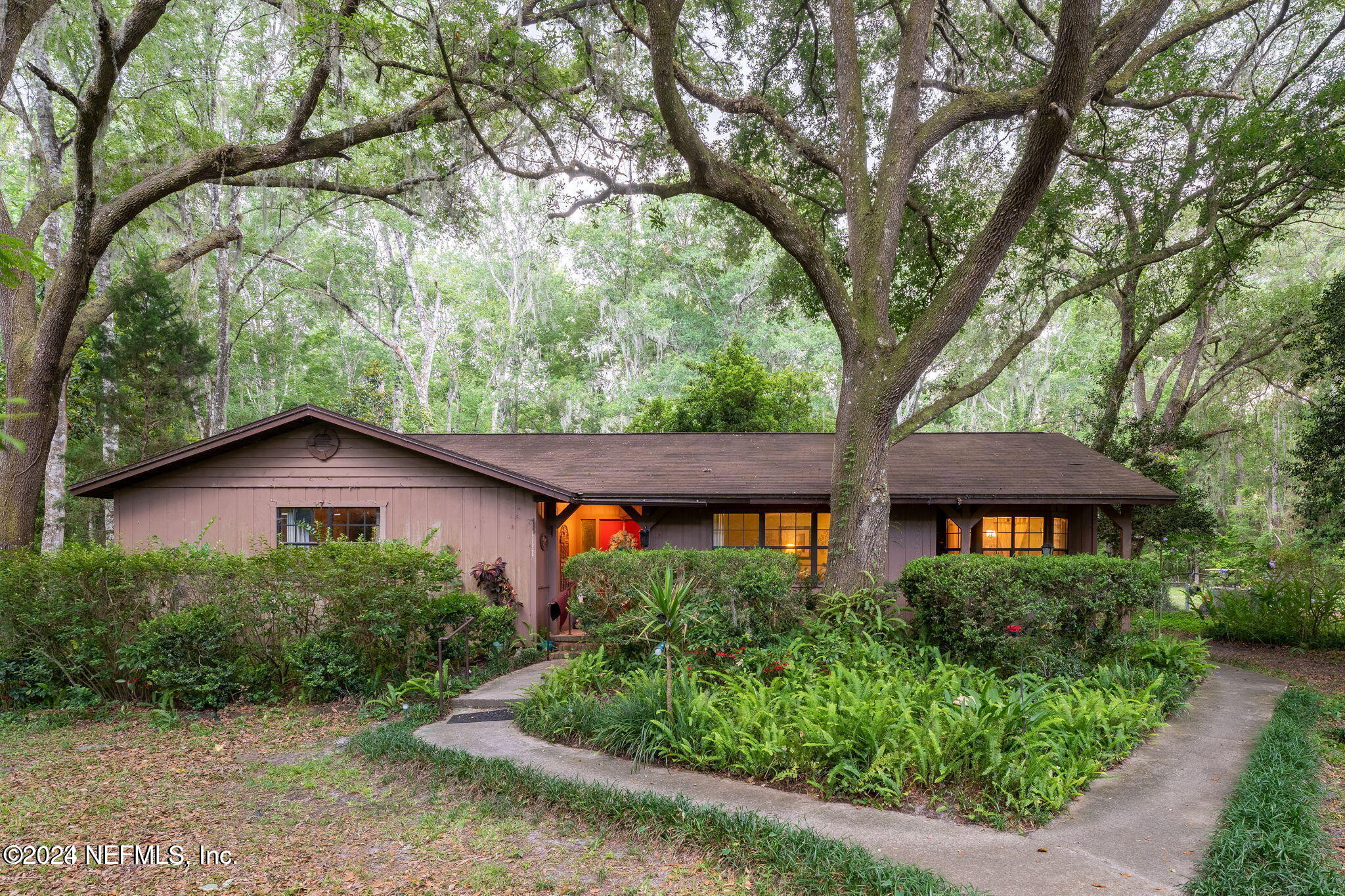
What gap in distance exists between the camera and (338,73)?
8195 millimetres

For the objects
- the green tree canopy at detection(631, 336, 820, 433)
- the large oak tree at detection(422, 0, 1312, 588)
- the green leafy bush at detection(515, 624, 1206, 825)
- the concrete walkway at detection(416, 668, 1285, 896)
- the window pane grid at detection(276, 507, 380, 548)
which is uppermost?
the large oak tree at detection(422, 0, 1312, 588)

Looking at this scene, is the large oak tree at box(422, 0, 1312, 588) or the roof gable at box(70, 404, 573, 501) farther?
the roof gable at box(70, 404, 573, 501)

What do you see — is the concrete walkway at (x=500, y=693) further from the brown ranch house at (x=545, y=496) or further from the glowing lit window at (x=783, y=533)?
the glowing lit window at (x=783, y=533)

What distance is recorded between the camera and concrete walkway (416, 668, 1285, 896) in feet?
12.4

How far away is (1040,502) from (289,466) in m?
11.9

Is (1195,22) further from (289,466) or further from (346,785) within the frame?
(289,466)

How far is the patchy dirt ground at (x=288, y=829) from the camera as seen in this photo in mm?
3893

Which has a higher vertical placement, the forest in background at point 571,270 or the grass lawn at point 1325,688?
the forest in background at point 571,270

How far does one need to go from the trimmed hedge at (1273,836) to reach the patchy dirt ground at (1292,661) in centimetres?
430

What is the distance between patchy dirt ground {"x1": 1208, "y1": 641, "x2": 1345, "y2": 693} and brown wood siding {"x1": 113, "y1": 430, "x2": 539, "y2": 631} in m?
10.7

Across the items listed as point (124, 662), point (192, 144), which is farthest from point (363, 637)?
point (192, 144)

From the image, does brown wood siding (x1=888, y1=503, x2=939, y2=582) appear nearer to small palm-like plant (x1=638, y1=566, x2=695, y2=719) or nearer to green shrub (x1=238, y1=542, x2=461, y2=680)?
small palm-like plant (x1=638, y1=566, x2=695, y2=719)

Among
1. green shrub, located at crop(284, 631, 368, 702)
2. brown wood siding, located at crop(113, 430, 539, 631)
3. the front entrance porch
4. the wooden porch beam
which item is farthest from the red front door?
green shrub, located at crop(284, 631, 368, 702)

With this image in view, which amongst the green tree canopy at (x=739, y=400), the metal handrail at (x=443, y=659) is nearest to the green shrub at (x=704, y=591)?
the metal handrail at (x=443, y=659)
